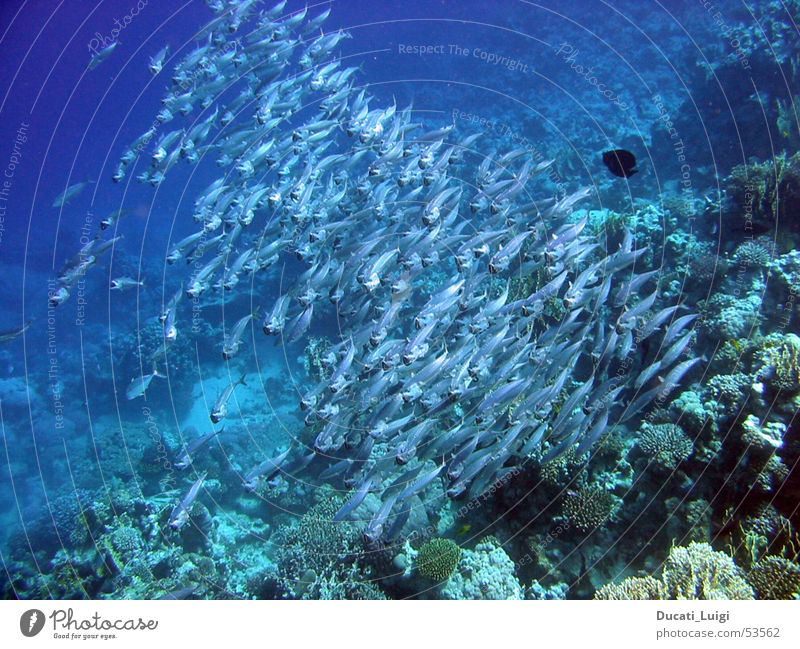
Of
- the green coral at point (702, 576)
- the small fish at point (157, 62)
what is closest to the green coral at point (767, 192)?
the green coral at point (702, 576)

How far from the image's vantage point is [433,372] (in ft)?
17.0

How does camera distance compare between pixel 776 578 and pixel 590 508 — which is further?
pixel 590 508

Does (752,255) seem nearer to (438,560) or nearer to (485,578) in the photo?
(485,578)

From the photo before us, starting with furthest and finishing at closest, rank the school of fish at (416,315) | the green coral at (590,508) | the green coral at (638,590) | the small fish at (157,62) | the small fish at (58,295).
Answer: the small fish at (157,62)
the small fish at (58,295)
the school of fish at (416,315)
the green coral at (590,508)
the green coral at (638,590)

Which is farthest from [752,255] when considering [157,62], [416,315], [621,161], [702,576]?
[157,62]

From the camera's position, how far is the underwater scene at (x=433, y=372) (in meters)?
4.99

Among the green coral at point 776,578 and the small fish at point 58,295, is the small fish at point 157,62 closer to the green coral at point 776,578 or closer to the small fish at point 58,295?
the small fish at point 58,295

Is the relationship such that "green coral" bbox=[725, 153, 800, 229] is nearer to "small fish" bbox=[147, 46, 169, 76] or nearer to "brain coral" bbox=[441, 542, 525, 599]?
"brain coral" bbox=[441, 542, 525, 599]

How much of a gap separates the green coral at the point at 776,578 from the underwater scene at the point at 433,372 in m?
0.02

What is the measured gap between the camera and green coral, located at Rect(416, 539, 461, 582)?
4984 millimetres

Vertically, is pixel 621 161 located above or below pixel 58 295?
above

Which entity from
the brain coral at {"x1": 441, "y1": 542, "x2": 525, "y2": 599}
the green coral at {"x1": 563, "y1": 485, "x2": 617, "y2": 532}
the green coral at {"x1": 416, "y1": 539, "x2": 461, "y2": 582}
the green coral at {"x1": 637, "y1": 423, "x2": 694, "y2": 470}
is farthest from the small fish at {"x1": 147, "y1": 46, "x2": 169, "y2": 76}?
the green coral at {"x1": 637, "y1": 423, "x2": 694, "y2": 470}

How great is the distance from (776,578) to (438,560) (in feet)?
10.3
